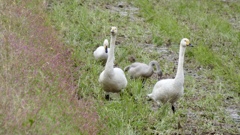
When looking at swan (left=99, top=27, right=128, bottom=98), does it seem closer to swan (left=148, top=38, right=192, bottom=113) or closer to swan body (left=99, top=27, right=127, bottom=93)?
swan body (left=99, top=27, right=127, bottom=93)

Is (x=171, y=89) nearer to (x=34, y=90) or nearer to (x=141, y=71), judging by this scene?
(x=141, y=71)

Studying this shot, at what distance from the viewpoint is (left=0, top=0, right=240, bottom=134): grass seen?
680 centimetres

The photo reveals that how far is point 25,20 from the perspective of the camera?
33.5ft

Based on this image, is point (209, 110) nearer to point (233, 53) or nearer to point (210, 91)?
point (210, 91)

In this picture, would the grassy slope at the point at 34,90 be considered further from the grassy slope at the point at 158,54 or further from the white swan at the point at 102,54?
the white swan at the point at 102,54

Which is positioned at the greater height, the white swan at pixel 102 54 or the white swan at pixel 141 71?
the white swan at pixel 102 54

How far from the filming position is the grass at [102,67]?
680 centimetres

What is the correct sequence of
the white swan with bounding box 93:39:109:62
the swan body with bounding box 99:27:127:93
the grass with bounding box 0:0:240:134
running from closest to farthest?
the grass with bounding box 0:0:240:134 < the swan body with bounding box 99:27:127:93 < the white swan with bounding box 93:39:109:62

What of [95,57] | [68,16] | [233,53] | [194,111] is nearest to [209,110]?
[194,111]

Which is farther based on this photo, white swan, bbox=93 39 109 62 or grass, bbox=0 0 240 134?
white swan, bbox=93 39 109 62

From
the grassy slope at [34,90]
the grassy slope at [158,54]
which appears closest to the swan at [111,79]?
the grassy slope at [158,54]

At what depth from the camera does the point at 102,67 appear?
12.0 meters

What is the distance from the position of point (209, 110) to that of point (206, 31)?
685 centimetres

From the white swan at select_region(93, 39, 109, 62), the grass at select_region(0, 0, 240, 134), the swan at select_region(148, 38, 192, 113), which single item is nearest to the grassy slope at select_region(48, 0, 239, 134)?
the grass at select_region(0, 0, 240, 134)
